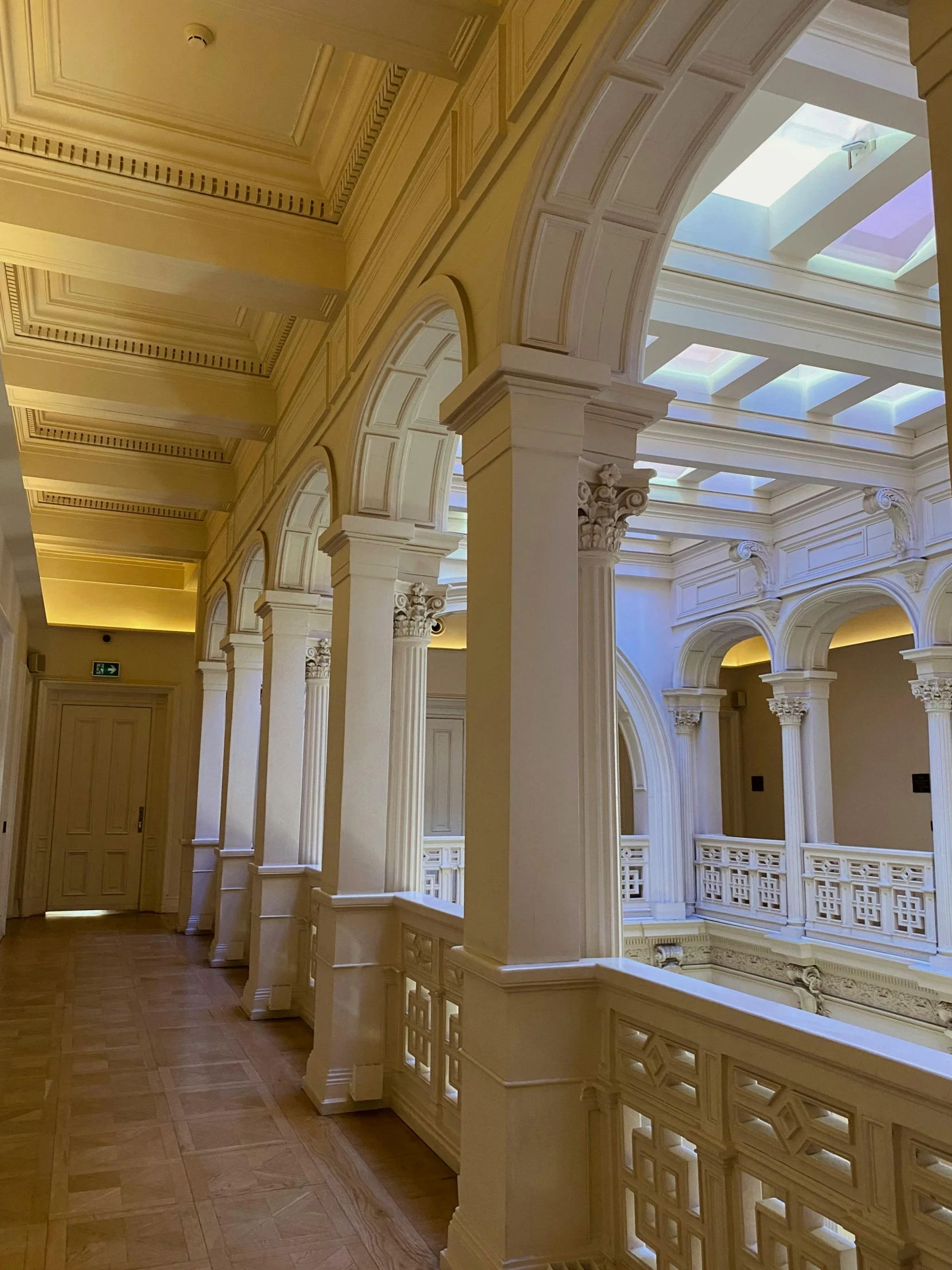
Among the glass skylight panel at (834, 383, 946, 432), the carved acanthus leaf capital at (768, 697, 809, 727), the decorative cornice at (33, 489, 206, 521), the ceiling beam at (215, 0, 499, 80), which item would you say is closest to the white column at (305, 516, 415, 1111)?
the ceiling beam at (215, 0, 499, 80)

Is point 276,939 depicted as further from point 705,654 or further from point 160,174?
point 705,654

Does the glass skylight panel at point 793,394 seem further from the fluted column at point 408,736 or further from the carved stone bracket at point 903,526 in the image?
the fluted column at point 408,736

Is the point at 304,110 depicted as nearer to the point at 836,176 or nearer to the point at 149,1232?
the point at 836,176

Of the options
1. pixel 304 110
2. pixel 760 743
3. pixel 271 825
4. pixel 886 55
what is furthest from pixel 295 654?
pixel 760 743

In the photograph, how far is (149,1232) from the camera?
393 centimetres

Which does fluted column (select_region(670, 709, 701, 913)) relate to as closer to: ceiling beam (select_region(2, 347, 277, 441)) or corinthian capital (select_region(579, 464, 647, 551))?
ceiling beam (select_region(2, 347, 277, 441))

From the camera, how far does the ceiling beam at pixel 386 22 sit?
3.89 metres

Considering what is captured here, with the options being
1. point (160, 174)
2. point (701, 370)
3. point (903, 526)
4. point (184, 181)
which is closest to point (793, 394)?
point (701, 370)

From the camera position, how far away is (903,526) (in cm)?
1034

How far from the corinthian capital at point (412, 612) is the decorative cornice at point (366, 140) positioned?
7.60 ft

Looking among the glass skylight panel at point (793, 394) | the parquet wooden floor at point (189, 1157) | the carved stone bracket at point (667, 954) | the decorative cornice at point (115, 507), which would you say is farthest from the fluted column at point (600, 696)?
the carved stone bracket at point (667, 954)

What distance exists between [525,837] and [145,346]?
596 centimetres

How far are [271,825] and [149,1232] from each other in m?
4.15

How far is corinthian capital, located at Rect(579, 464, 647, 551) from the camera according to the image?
3809 mm
